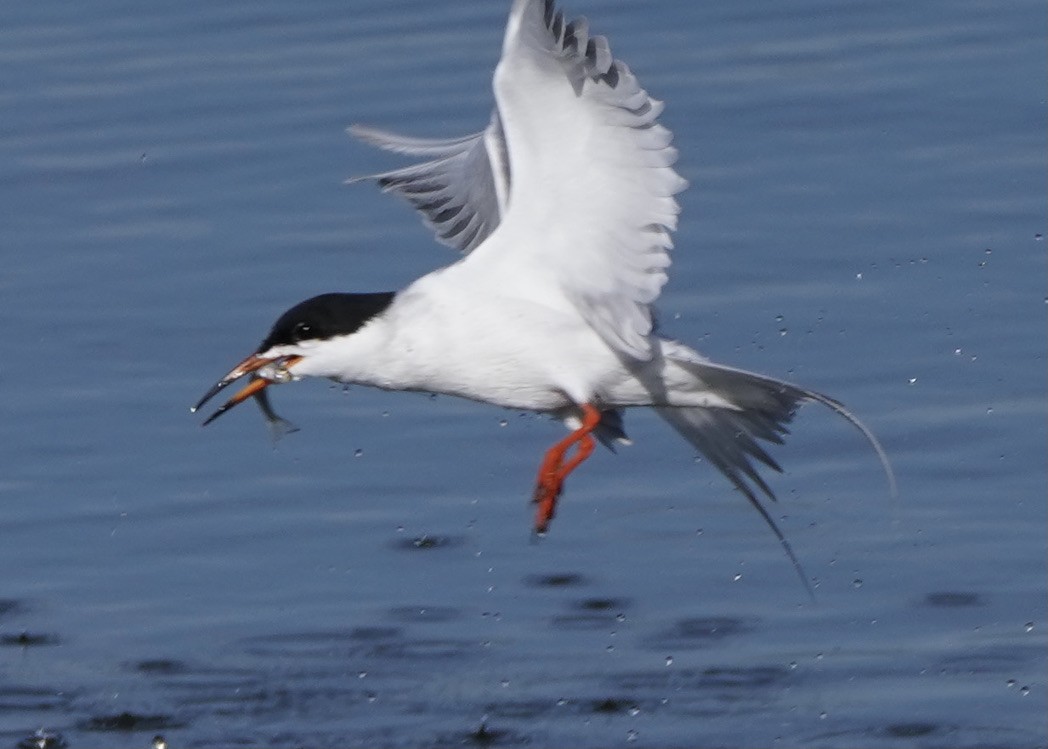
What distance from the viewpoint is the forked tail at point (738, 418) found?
8.45 m

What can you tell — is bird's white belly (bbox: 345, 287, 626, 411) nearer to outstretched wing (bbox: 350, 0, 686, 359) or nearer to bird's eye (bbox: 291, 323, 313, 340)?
outstretched wing (bbox: 350, 0, 686, 359)

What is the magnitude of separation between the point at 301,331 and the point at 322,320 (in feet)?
0.25

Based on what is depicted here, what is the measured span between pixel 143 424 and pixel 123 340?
2.47 feet

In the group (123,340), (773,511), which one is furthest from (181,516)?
(773,511)

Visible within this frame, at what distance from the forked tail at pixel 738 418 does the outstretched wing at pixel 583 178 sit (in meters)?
0.33

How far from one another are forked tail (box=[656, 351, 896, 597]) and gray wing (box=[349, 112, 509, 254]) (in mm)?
1056

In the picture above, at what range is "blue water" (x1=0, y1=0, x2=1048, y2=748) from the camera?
9062mm

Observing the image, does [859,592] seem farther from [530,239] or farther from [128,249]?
[128,249]

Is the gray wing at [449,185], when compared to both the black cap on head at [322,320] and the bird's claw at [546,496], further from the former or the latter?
the bird's claw at [546,496]

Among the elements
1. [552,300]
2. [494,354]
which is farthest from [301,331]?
[552,300]

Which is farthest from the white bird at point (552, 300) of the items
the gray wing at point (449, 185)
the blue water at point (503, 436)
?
the blue water at point (503, 436)

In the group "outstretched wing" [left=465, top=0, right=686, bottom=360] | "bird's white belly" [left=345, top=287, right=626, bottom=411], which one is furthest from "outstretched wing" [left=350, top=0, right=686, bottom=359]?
"bird's white belly" [left=345, top=287, right=626, bottom=411]

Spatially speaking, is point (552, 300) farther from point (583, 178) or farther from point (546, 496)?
point (546, 496)

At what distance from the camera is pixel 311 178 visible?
503 inches
